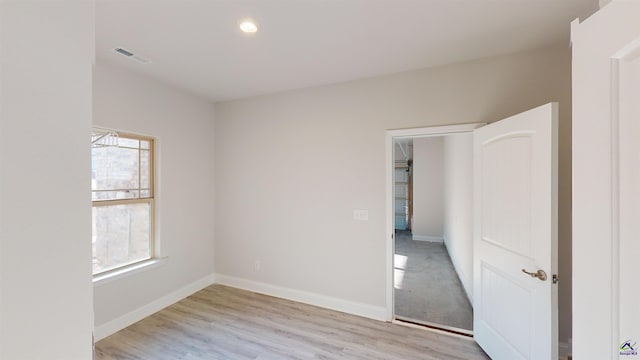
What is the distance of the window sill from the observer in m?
2.51

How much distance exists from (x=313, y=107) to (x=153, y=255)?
2.63m

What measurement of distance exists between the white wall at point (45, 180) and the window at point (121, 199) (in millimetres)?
2701

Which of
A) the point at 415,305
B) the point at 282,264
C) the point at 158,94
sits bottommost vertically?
the point at 415,305

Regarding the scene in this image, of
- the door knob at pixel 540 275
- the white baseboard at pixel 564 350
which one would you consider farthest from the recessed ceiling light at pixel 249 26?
the white baseboard at pixel 564 350

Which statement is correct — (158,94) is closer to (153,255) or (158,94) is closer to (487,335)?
(153,255)

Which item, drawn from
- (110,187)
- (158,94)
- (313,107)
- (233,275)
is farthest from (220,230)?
(313,107)

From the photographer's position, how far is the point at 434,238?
653 cm

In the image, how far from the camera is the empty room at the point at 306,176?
438mm

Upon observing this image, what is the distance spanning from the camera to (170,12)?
180 cm

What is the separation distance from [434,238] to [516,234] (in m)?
4.92
